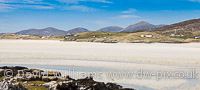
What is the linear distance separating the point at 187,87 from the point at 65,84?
10685 mm

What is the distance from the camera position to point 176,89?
18188 millimetres

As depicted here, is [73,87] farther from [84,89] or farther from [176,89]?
[176,89]

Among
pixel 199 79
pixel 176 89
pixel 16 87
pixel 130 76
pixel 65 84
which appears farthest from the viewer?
pixel 130 76

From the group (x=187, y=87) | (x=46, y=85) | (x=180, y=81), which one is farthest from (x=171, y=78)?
(x=46, y=85)

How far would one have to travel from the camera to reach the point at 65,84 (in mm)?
13898

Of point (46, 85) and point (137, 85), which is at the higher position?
point (46, 85)

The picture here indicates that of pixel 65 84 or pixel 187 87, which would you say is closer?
pixel 65 84

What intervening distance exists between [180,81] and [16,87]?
50.1ft

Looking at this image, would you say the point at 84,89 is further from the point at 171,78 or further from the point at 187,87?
the point at 171,78

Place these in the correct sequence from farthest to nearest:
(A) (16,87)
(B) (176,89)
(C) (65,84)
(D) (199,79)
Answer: (D) (199,79) < (B) (176,89) < (C) (65,84) < (A) (16,87)

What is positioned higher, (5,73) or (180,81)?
(5,73)

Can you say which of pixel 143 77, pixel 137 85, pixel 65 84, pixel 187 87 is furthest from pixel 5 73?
pixel 187 87

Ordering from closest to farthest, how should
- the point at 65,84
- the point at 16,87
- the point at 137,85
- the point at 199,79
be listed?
the point at 16,87, the point at 65,84, the point at 137,85, the point at 199,79

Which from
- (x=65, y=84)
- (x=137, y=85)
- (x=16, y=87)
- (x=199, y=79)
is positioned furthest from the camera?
(x=199, y=79)
